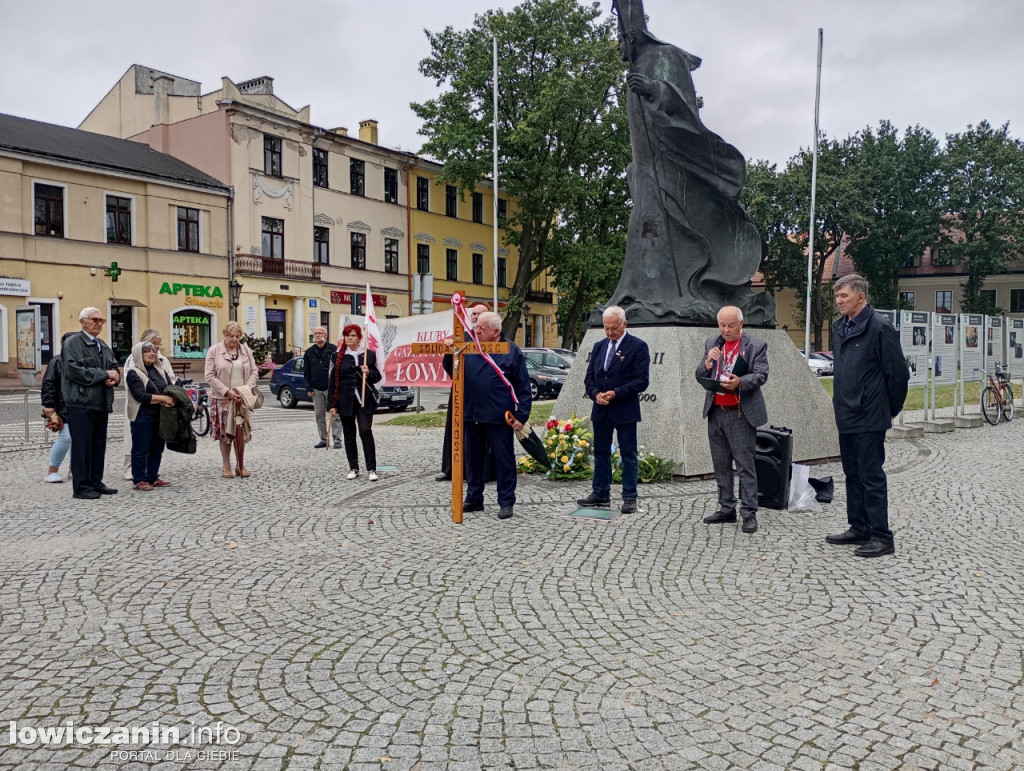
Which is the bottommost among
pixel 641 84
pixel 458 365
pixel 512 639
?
pixel 512 639

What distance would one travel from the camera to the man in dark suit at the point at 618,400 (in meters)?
7.46

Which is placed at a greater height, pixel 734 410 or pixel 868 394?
pixel 868 394

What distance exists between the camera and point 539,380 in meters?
25.2

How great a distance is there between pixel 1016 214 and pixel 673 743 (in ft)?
195

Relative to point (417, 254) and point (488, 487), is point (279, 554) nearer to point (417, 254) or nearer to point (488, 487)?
point (488, 487)

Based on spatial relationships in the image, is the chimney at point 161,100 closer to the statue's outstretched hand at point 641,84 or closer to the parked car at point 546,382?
the parked car at point 546,382

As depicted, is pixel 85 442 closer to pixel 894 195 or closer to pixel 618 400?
pixel 618 400

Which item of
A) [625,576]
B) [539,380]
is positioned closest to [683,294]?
[625,576]

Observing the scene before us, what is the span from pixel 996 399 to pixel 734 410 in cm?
1238

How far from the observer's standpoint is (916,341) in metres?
15.5

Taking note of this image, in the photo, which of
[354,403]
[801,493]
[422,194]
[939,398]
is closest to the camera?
[801,493]

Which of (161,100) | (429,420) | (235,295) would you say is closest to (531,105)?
(235,295)

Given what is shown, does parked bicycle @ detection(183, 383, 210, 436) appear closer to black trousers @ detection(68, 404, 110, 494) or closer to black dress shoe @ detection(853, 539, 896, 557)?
black trousers @ detection(68, 404, 110, 494)

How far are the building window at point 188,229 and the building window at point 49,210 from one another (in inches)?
192
